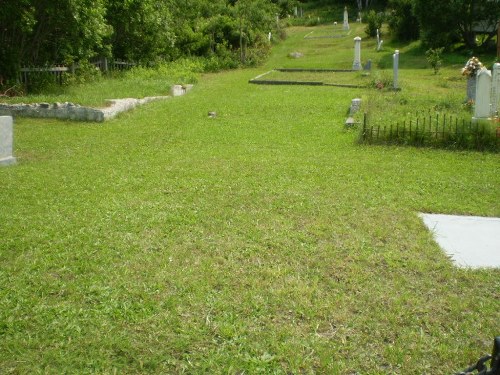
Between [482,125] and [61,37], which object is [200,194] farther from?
[61,37]

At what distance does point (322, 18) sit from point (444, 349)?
157ft

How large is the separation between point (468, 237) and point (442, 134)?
14.8ft

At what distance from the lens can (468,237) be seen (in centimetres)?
523

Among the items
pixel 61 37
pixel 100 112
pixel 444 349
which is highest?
pixel 61 37

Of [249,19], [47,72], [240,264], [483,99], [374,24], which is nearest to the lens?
[240,264]

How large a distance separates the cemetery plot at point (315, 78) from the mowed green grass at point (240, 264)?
10.9m

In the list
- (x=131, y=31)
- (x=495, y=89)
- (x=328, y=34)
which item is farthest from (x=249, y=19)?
(x=495, y=89)

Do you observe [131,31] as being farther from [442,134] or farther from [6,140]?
[442,134]

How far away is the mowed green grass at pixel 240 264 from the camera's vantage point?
3.34 metres

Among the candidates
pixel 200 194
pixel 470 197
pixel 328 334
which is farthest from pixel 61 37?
pixel 328 334

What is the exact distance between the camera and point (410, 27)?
106ft

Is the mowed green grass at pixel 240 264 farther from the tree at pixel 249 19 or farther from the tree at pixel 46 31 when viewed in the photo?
the tree at pixel 249 19

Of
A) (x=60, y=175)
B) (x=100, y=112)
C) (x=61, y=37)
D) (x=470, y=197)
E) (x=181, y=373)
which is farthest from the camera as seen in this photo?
(x=61, y=37)

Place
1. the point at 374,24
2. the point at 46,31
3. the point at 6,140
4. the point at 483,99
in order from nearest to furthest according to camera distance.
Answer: the point at 6,140, the point at 483,99, the point at 46,31, the point at 374,24
